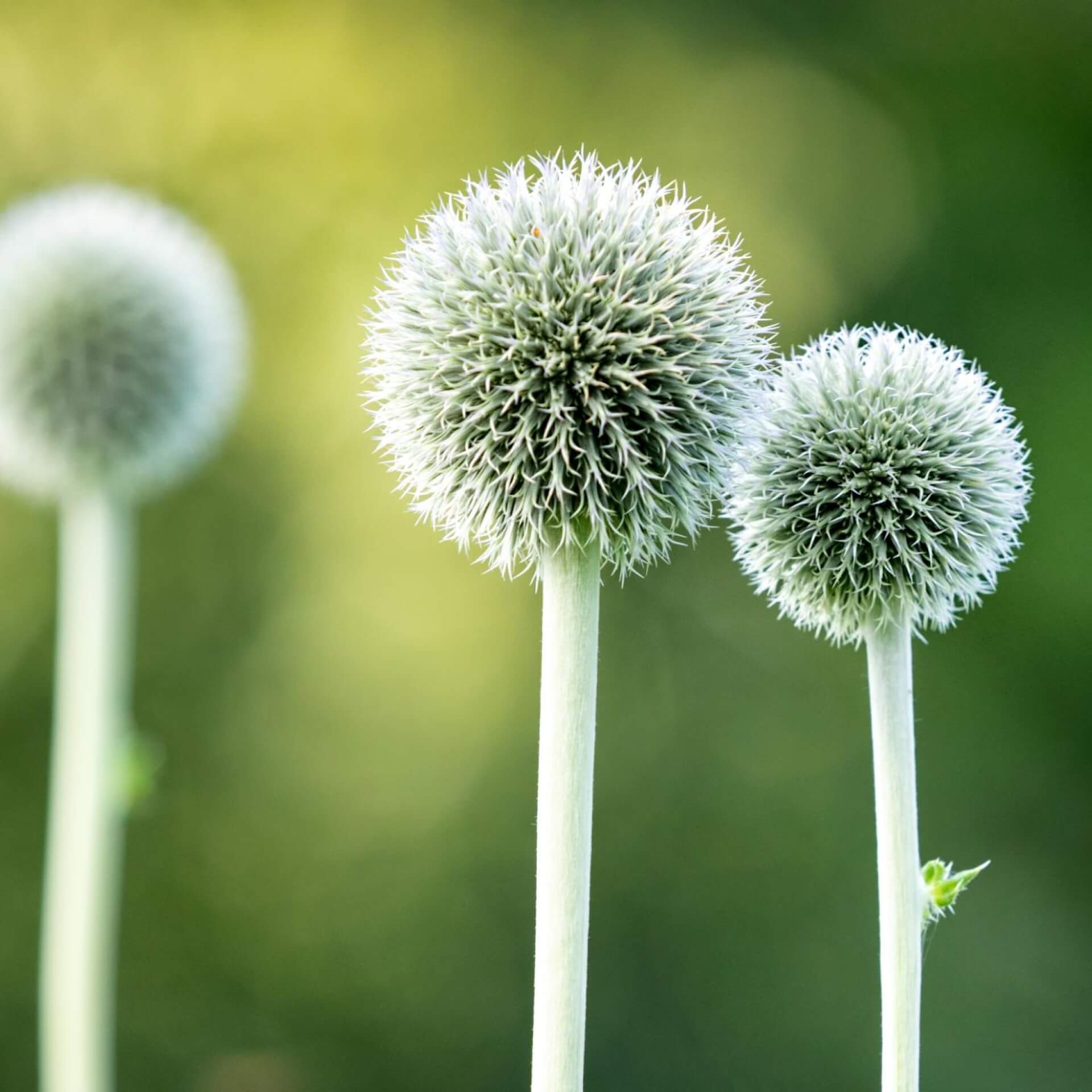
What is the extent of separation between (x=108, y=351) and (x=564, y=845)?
1.75 m

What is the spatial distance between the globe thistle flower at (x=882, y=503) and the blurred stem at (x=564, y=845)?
391mm

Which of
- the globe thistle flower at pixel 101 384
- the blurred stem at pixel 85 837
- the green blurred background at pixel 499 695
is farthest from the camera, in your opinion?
the green blurred background at pixel 499 695

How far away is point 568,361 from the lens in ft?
6.32

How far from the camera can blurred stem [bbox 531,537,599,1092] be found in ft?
6.26

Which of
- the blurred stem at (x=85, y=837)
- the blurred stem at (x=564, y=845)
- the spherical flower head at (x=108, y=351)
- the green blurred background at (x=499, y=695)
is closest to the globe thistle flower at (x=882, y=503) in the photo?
the blurred stem at (x=564, y=845)

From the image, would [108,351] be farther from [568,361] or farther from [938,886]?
[938,886]

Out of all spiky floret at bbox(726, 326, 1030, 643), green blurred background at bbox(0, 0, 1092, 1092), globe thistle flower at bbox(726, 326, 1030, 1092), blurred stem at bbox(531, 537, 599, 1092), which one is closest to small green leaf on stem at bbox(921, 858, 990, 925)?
globe thistle flower at bbox(726, 326, 1030, 1092)

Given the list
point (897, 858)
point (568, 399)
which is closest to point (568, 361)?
point (568, 399)

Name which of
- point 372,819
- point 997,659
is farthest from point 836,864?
point 372,819

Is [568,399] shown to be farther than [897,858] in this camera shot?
No

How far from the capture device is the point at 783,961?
24.3 ft

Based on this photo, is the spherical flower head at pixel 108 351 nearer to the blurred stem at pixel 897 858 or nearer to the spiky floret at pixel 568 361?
the spiky floret at pixel 568 361

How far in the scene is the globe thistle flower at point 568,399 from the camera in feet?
6.31

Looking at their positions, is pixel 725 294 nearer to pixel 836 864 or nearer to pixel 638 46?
pixel 836 864
